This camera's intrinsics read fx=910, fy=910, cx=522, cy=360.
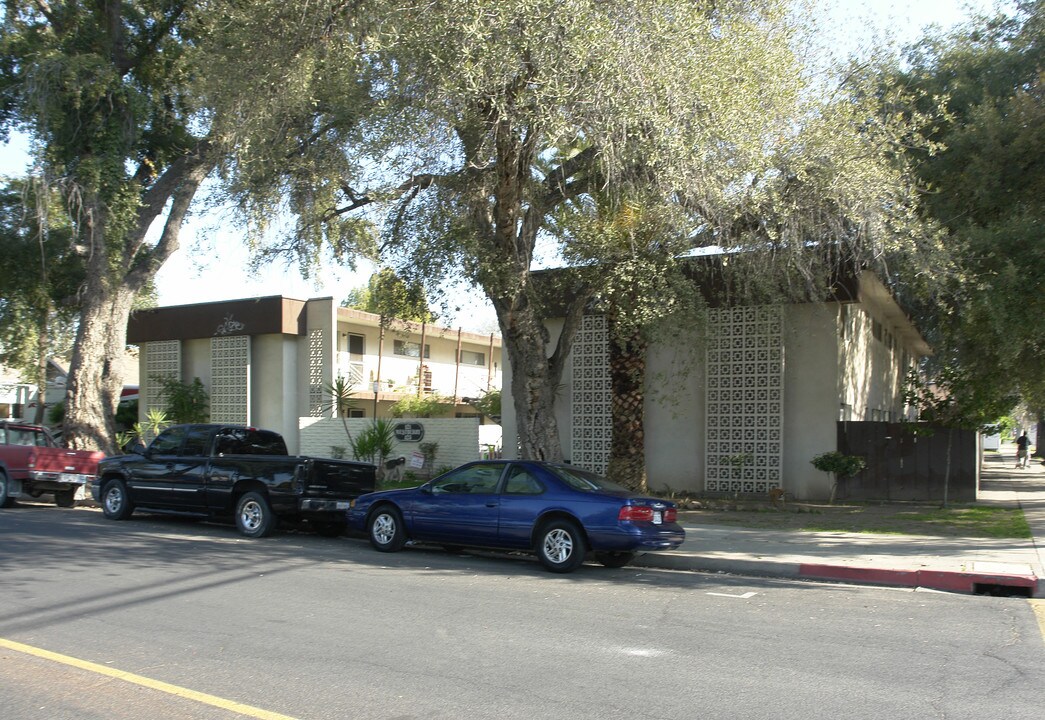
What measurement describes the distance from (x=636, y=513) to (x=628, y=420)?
26.3ft

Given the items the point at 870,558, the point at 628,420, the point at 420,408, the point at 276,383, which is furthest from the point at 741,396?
the point at 276,383

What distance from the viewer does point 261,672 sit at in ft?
21.7

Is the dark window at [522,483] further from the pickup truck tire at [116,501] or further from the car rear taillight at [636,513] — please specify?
the pickup truck tire at [116,501]

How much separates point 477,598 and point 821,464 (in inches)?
453

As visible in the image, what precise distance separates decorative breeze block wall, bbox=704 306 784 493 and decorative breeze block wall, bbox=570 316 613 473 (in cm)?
249

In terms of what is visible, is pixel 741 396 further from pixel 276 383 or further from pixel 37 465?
pixel 276 383

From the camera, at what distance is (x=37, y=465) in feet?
59.8

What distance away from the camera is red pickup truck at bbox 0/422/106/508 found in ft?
59.6

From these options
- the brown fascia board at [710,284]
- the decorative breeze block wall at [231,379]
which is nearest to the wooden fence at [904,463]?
the brown fascia board at [710,284]

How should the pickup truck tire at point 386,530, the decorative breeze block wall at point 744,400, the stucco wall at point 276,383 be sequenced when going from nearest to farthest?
the pickup truck tire at point 386,530
the decorative breeze block wall at point 744,400
the stucco wall at point 276,383

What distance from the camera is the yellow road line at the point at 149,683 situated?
5.71 meters

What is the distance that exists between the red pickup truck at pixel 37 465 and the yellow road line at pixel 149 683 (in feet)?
39.6

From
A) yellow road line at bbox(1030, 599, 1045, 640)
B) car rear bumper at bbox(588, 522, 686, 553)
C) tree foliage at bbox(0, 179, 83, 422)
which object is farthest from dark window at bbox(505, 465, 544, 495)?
tree foliage at bbox(0, 179, 83, 422)

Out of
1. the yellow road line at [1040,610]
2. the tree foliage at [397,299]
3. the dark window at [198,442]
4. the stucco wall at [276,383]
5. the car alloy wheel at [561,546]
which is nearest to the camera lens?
the yellow road line at [1040,610]
